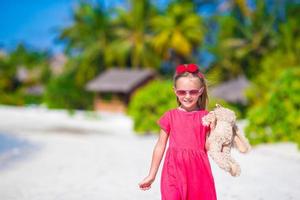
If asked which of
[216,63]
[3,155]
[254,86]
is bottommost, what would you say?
[3,155]

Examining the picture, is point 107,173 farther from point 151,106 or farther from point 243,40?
point 243,40

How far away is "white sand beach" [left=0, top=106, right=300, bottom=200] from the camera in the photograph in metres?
7.76

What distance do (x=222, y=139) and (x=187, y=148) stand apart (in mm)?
287

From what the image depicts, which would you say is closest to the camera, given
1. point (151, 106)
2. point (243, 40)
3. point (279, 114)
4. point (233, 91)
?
point (279, 114)

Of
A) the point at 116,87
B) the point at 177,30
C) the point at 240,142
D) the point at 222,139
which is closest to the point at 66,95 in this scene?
the point at 116,87

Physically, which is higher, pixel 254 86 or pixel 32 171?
pixel 254 86

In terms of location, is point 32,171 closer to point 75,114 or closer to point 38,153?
point 38,153

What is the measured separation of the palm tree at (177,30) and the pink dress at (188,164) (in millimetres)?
40608

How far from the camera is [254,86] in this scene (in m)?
31.8

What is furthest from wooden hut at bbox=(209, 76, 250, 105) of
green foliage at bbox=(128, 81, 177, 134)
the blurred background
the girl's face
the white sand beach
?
the girl's face

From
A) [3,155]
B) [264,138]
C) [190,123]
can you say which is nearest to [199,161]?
[190,123]

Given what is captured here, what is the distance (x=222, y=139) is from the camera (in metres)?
4.00

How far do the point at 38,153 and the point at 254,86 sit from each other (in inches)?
781

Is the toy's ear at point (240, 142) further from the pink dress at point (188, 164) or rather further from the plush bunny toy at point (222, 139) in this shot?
the pink dress at point (188, 164)
